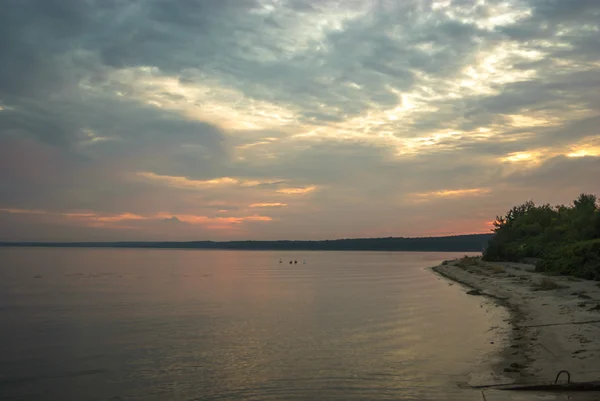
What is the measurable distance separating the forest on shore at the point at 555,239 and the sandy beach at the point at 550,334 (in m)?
6.73

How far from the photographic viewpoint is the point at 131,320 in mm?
29078

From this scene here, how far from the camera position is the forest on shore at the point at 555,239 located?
141ft

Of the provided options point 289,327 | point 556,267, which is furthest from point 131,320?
point 556,267

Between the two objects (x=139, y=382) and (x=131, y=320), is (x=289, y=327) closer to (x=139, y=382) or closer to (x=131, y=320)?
(x=131, y=320)

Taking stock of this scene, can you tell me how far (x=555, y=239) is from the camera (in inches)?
2628

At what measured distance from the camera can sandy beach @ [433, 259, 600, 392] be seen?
47.0 feet

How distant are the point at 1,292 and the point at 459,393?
4506cm

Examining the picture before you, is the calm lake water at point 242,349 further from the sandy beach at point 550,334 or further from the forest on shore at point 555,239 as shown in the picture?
the forest on shore at point 555,239

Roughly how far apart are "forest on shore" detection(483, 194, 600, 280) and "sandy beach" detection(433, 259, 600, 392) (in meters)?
6.73

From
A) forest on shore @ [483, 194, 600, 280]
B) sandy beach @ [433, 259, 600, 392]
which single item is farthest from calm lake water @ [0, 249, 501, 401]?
forest on shore @ [483, 194, 600, 280]

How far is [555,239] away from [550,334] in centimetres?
5283

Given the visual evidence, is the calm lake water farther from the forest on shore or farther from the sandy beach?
the forest on shore

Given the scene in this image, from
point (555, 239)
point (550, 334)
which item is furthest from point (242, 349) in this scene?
point (555, 239)

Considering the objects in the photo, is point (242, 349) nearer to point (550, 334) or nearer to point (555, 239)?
point (550, 334)
